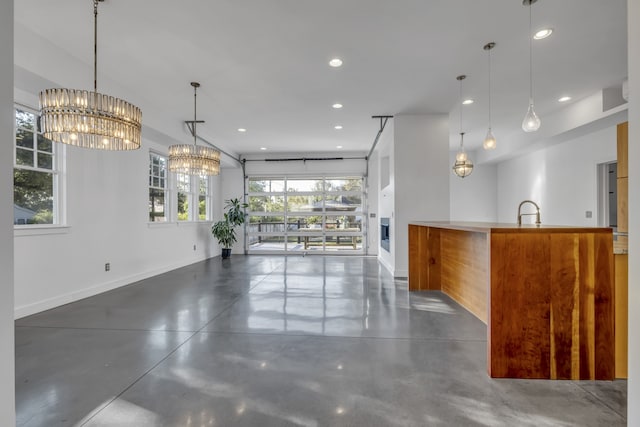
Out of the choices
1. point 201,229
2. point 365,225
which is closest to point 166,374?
point 201,229

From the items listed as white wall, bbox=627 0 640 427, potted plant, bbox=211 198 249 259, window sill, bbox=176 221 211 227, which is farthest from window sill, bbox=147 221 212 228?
white wall, bbox=627 0 640 427

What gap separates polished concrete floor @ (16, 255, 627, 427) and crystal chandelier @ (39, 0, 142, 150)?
5.86 ft

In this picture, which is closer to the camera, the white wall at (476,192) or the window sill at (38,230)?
the window sill at (38,230)

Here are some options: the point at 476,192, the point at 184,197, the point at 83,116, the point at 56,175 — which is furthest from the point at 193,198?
the point at 476,192

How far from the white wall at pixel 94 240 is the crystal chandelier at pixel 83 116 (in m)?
1.73

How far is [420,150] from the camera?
5.48 metres

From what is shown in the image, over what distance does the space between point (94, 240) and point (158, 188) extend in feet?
6.17

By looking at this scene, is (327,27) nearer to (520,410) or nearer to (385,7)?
(385,7)

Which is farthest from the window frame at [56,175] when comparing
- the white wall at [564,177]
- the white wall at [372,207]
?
the white wall at [564,177]

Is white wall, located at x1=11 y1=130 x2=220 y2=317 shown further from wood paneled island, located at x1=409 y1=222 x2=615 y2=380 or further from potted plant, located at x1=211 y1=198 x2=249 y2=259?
wood paneled island, located at x1=409 y1=222 x2=615 y2=380

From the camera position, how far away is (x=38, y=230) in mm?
3520

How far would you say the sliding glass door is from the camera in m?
8.89

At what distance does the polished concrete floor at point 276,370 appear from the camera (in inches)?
66.4

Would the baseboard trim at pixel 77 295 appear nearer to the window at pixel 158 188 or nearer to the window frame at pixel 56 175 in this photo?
the window frame at pixel 56 175
